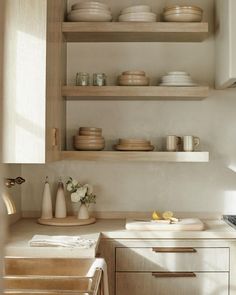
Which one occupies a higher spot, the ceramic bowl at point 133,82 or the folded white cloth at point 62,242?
the ceramic bowl at point 133,82

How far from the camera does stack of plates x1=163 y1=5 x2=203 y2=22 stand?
243cm

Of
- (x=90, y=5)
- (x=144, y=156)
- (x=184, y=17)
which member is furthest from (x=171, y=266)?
(x=90, y=5)

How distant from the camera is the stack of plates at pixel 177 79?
8.07 feet

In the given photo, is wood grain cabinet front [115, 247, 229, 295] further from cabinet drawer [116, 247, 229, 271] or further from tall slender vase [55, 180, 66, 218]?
tall slender vase [55, 180, 66, 218]

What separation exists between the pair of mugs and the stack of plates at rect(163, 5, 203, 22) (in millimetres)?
697

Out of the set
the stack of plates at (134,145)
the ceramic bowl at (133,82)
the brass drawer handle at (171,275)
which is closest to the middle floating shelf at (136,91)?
the ceramic bowl at (133,82)

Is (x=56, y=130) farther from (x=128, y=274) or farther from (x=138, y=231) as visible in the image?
(x=128, y=274)

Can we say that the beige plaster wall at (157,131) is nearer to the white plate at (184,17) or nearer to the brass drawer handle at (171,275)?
the white plate at (184,17)

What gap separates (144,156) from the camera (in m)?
2.44

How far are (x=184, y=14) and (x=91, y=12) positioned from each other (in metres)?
0.55

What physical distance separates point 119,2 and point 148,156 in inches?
41.9

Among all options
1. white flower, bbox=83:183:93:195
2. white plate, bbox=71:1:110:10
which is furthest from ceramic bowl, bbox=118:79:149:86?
white flower, bbox=83:183:93:195

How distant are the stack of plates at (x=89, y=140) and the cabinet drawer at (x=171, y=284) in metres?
0.75

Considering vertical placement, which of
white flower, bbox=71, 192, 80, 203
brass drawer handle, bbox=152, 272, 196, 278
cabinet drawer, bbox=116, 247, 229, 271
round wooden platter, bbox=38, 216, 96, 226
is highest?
white flower, bbox=71, 192, 80, 203
